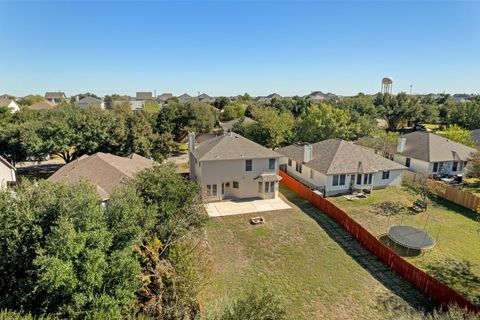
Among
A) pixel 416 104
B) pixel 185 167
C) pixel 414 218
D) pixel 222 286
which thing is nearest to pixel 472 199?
pixel 414 218

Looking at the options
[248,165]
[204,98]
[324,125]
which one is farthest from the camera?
[204,98]

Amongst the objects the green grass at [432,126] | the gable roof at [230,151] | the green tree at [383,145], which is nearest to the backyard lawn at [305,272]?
the gable roof at [230,151]

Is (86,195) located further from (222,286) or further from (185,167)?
(185,167)

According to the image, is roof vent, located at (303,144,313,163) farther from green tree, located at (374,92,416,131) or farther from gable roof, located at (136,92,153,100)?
gable roof, located at (136,92,153,100)

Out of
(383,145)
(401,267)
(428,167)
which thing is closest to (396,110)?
(383,145)

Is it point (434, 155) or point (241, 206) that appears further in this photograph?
point (434, 155)

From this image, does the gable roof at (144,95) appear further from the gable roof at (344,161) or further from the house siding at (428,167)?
the house siding at (428,167)

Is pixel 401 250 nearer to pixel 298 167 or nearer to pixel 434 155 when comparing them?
pixel 298 167
